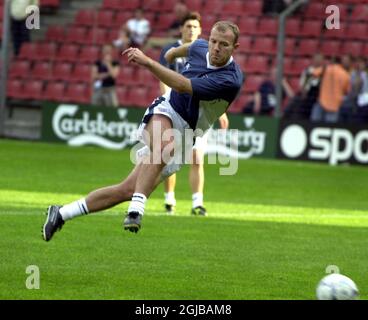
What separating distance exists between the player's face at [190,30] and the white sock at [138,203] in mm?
4479

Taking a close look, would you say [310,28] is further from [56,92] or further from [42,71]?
[42,71]

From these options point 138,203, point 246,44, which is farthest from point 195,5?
point 138,203

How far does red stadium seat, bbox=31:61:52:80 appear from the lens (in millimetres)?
27750

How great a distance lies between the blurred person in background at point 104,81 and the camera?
26484 mm

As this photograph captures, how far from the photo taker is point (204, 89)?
10.8 meters

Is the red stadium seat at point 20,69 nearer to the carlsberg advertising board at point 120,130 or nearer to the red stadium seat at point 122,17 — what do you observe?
the carlsberg advertising board at point 120,130

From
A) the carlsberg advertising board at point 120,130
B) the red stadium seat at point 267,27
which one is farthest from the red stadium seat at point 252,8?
the carlsberg advertising board at point 120,130

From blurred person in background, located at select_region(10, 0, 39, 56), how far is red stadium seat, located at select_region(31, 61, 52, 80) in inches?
22.4

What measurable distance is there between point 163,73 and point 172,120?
0.85 m

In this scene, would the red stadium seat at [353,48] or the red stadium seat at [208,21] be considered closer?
the red stadium seat at [353,48]

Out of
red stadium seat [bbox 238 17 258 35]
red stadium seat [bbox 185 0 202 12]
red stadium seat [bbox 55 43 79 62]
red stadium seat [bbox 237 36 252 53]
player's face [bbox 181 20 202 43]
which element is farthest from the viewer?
red stadium seat [bbox 55 43 79 62]

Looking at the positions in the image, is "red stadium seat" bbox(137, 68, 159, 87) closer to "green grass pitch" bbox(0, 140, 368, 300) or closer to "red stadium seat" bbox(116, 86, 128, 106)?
"red stadium seat" bbox(116, 86, 128, 106)

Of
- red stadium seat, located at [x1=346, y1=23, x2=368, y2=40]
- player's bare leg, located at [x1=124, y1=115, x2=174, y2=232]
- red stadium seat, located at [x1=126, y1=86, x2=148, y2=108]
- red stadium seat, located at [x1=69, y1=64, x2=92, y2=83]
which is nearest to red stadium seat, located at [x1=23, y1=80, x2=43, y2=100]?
red stadium seat, located at [x1=69, y1=64, x2=92, y2=83]
